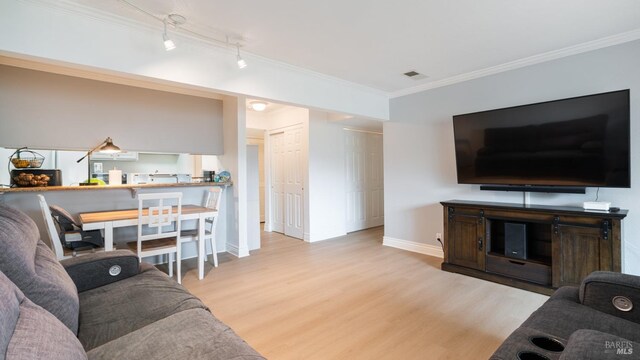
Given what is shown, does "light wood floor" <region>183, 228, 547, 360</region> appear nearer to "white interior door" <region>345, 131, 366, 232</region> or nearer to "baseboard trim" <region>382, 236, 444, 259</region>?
"baseboard trim" <region>382, 236, 444, 259</region>

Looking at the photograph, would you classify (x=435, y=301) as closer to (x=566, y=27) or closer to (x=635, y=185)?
(x=635, y=185)

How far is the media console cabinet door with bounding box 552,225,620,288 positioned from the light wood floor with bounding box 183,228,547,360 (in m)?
0.30

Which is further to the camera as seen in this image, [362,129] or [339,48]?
[362,129]

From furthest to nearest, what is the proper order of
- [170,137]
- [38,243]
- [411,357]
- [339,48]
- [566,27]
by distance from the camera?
[170,137] < [339,48] < [566,27] < [411,357] < [38,243]

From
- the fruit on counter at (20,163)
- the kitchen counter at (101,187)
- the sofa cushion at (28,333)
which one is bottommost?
the sofa cushion at (28,333)

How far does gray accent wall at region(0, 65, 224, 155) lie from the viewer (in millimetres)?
3029

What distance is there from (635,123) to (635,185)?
1.88 ft

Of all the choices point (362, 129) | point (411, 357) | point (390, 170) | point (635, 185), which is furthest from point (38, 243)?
point (362, 129)

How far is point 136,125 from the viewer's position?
373 centimetres

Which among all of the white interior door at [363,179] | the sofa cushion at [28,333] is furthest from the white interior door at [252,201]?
the sofa cushion at [28,333]

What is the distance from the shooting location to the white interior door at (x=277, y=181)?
578cm

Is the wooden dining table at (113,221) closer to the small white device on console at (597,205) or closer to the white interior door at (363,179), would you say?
the white interior door at (363,179)

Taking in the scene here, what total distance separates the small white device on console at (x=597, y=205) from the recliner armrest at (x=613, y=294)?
5.05ft

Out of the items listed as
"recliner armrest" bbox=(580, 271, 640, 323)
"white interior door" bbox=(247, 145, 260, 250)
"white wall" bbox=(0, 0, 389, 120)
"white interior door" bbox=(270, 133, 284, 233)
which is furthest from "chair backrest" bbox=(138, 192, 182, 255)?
"recliner armrest" bbox=(580, 271, 640, 323)
